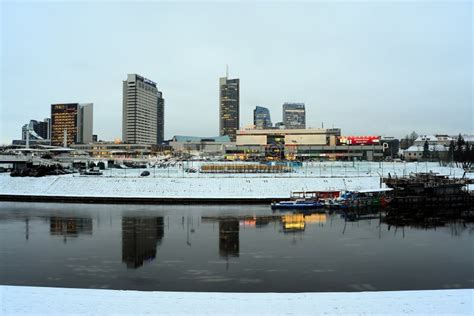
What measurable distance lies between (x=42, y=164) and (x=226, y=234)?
5976 cm

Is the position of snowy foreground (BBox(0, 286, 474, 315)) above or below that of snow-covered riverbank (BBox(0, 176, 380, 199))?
below

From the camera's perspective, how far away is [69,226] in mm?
31922

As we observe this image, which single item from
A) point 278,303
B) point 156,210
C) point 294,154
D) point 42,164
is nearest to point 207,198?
point 156,210

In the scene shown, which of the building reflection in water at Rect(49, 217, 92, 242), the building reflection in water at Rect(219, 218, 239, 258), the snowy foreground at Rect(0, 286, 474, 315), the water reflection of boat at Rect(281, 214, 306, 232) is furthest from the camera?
the water reflection of boat at Rect(281, 214, 306, 232)

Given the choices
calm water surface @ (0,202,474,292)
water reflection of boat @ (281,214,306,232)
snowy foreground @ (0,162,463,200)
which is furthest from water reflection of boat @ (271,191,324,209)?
calm water surface @ (0,202,474,292)

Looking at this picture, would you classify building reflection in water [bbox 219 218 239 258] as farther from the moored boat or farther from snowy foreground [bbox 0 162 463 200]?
snowy foreground [bbox 0 162 463 200]

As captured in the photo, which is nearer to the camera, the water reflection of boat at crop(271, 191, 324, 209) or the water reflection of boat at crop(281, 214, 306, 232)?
the water reflection of boat at crop(281, 214, 306, 232)

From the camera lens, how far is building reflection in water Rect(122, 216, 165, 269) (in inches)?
A: 853

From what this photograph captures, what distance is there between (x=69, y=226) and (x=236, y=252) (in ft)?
53.8

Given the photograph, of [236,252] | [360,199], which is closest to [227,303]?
[236,252]

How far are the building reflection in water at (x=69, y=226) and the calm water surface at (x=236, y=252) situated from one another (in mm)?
89

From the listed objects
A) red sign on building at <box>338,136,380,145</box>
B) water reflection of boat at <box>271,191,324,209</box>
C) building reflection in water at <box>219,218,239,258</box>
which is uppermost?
red sign on building at <box>338,136,380,145</box>

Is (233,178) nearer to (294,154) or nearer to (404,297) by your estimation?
(404,297)

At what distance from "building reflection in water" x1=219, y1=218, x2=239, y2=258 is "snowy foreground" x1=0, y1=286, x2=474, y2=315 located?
8.28m
